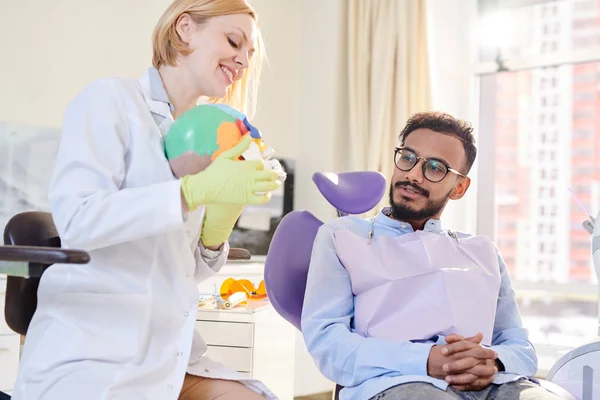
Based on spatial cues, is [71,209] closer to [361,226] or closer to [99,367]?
[99,367]

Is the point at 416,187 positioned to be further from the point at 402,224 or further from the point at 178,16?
the point at 178,16

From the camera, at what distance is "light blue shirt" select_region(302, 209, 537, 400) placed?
1.45 m

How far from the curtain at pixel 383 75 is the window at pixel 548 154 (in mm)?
501

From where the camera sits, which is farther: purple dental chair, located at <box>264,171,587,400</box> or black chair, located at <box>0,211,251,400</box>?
purple dental chair, located at <box>264,171,587,400</box>

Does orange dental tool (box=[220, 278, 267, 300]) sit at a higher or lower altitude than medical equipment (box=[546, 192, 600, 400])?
lower

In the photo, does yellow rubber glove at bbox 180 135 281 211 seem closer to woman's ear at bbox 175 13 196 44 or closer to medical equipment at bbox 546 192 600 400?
woman's ear at bbox 175 13 196 44

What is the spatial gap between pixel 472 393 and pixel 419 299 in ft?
0.79

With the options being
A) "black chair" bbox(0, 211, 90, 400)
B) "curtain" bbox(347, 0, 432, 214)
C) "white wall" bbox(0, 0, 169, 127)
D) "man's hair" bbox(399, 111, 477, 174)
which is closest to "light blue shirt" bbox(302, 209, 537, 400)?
"man's hair" bbox(399, 111, 477, 174)

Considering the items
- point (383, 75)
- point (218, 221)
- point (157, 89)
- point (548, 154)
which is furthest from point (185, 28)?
point (548, 154)

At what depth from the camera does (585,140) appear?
360 centimetres

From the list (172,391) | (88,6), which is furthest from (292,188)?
(172,391)

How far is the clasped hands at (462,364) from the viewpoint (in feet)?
4.64

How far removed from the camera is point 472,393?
4.72 feet

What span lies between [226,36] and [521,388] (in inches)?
38.3
